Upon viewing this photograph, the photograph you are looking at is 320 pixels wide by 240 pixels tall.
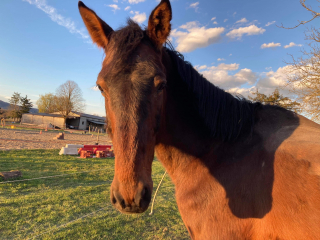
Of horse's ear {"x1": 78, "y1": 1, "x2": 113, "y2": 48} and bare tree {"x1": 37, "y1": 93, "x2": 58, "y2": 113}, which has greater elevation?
bare tree {"x1": 37, "y1": 93, "x2": 58, "y2": 113}

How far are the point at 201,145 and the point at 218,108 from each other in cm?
50

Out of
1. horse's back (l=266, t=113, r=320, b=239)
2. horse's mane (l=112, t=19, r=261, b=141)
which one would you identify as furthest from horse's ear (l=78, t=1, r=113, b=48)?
horse's back (l=266, t=113, r=320, b=239)

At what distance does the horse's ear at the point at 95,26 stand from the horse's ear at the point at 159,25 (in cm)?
54

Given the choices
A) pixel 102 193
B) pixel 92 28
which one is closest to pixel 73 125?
pixel 102 193

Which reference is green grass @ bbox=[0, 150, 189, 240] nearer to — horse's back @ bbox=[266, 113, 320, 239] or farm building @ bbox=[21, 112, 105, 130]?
horse's back @ bbox=[266, 113, 320, 239]

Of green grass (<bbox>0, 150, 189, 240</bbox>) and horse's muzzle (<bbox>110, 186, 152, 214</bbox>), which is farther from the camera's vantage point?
green grass (<bbox>0, 150, 189, 240</bbox>)

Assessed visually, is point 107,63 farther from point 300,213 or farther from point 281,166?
point 300,213

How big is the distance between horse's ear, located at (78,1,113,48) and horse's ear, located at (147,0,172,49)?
1.78 feet

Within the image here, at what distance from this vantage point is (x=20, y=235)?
3.81m

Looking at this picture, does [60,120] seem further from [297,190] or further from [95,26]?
[297,190]

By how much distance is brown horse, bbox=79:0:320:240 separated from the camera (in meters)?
1.46

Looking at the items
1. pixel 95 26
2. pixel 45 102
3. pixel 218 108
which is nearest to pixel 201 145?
pixel 218 108

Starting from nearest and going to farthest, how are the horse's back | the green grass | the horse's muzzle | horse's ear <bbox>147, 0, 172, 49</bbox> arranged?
the horse's muzzle → the horse's back → horse's ear <bbox>147, 0, 172, 49</bbox> → the green grass

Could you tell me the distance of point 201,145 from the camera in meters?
2.11
